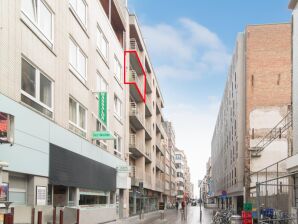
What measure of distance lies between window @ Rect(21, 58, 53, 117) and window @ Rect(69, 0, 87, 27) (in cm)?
517

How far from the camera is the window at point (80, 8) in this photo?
69.2ft

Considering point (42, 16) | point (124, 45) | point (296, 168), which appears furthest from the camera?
point (124, 45)

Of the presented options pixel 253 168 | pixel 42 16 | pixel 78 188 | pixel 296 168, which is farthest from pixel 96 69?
pixel 253 168

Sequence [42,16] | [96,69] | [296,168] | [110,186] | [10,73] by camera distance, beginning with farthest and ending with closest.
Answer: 1. [110,186]
2. [96,69]
3. [296,168]
4. [42,16]
5. [10,73]

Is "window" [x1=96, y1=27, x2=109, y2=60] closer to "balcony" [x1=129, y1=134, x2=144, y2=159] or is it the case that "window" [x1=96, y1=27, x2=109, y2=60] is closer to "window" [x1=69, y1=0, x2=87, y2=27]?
"window" [x1=69, y1=0, x2=87, y2=27]

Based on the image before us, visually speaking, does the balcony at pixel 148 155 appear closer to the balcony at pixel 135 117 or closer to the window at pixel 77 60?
the balcony at pixel 135 117

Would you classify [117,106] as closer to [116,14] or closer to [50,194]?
[116,14]

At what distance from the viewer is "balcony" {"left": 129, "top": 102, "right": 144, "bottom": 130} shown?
41925 mm

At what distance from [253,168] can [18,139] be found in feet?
116

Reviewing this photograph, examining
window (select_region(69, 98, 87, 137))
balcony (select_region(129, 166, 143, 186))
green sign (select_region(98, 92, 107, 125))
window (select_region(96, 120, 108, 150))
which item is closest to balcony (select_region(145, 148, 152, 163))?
balcony (select_region(129, 166, 143, 186))

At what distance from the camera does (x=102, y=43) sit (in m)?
27.3

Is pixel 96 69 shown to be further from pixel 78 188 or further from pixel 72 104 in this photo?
pixel 78 188

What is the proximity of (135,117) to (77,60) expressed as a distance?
21.2 m

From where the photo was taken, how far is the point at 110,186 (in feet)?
92.8
